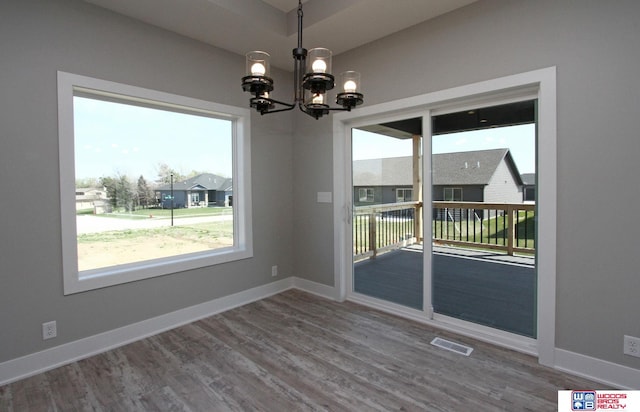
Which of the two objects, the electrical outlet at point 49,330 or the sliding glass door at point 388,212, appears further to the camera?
the sliding glass door at point 388,212

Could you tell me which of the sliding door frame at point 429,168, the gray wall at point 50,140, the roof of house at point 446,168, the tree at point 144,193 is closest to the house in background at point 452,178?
the roof of house at point 446,168

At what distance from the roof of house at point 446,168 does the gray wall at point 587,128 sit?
52 cm

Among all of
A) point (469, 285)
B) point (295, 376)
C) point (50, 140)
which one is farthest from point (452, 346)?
point (50, 140)

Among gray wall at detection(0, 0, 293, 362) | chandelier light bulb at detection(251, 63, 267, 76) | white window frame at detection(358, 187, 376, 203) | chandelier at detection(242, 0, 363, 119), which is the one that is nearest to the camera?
chandelier at detection(242, 0, 363, 119)

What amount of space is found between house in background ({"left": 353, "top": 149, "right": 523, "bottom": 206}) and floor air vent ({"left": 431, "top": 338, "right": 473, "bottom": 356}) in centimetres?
126

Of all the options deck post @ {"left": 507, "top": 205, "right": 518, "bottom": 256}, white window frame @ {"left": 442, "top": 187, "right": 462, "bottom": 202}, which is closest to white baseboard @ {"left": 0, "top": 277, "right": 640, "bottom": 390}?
deck post @ {"left": 507, "top": 205, "right": 518, "bottom": 256}

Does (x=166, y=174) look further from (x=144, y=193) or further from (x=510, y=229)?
(x=510, y=229)

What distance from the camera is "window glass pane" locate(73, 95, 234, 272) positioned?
2.67 meters

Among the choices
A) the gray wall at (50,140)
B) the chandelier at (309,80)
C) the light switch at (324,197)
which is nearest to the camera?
the chandelier at (309,80)

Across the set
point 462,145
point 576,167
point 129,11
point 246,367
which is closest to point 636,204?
point 576,167

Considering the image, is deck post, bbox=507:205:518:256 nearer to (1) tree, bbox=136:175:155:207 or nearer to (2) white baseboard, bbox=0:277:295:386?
(2) white baseboard, bbox=0:277:295:386

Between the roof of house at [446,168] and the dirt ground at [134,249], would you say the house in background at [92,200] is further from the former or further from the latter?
the roof of house at [446,168]

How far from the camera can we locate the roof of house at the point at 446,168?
2.72 meters

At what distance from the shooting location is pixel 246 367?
92.3 inches
